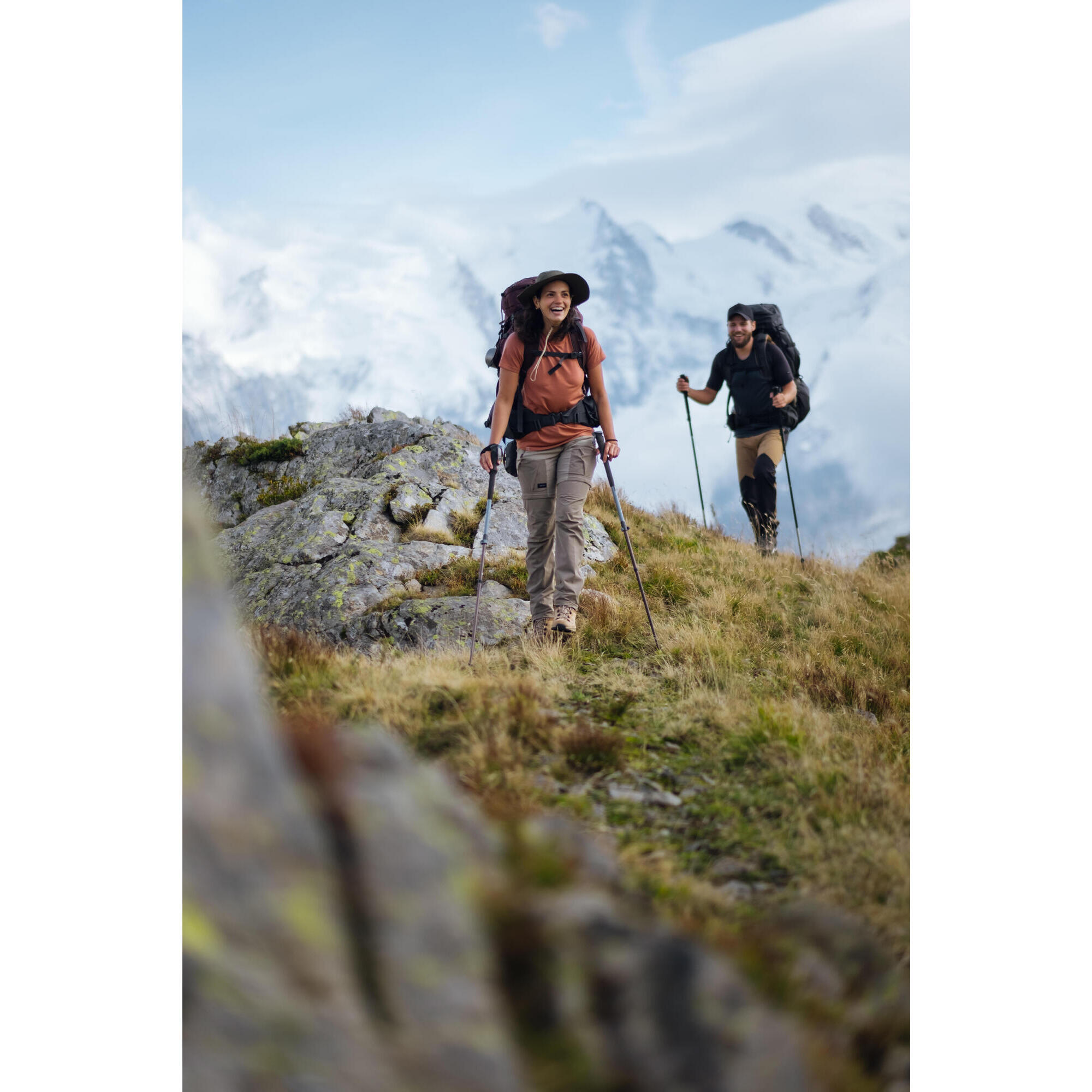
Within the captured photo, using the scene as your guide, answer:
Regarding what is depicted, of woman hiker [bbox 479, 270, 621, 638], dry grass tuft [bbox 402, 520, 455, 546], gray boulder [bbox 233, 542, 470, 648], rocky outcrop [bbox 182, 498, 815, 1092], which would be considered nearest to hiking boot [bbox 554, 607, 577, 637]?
woman hiker [bbox 479, 270, 621, 638]

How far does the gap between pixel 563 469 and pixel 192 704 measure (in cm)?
422

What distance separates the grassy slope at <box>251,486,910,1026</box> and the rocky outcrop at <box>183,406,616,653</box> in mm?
1798

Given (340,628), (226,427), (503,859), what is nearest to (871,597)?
(340,628)

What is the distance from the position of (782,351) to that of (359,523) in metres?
5.57

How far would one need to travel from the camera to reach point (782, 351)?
9.23 m

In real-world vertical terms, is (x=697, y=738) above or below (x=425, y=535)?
below

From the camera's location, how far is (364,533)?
8328 mm

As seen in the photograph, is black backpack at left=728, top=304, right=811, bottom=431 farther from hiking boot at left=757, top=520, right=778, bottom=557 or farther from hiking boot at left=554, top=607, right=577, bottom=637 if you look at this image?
hiking boot at left=554, top=607, right=577, bottom=637

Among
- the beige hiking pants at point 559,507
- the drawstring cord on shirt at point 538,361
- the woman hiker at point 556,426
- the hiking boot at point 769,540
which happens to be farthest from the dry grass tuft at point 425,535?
the hiking boot at point 769,540

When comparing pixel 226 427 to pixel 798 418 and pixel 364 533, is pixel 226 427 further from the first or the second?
pixel 798 418

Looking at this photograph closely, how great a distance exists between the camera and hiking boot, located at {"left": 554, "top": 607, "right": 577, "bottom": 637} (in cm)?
579

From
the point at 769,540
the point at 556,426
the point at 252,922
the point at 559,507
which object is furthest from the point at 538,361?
the point at 769,540

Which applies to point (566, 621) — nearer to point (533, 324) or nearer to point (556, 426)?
point (556, 426)

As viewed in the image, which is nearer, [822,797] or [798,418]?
[822,797]
